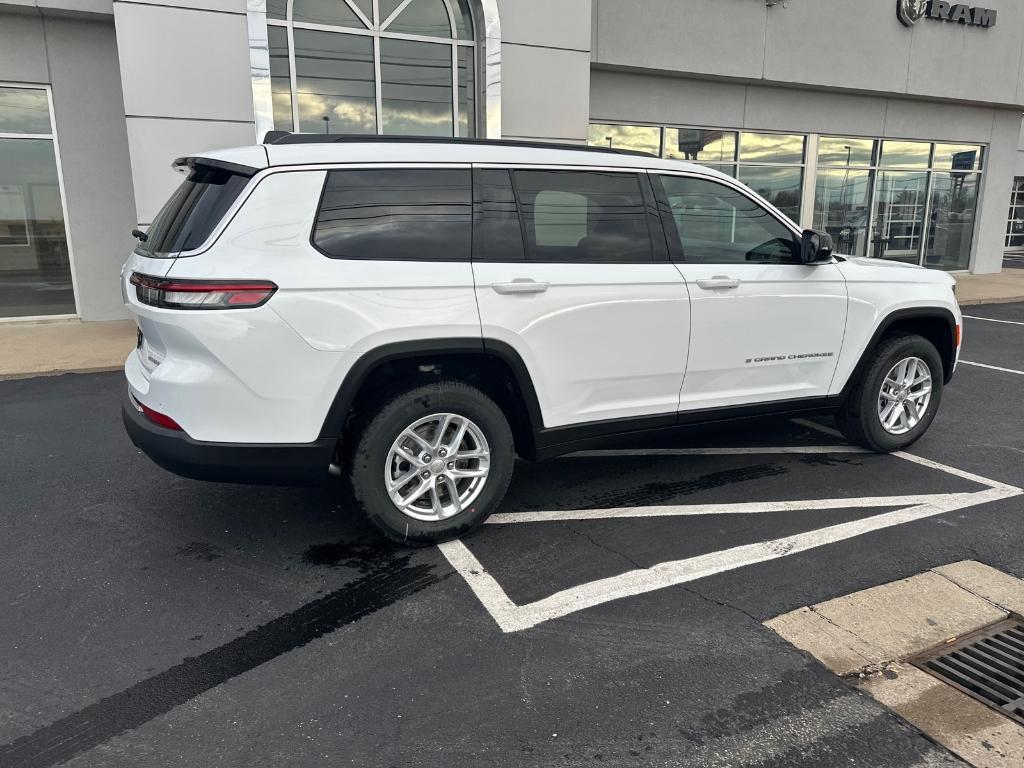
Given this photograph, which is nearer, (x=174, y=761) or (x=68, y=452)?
(x=174, y=761)

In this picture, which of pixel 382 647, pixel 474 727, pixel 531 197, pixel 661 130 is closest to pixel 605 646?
pixel 474 727

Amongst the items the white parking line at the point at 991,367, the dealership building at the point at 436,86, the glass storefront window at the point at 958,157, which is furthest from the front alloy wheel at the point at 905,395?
the glass storefront window at the point at 958,157

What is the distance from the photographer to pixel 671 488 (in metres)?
4.66

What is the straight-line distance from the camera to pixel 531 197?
3928 millimetres

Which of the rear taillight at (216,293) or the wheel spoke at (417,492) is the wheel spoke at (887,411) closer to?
the wheel spoke at (417,492)

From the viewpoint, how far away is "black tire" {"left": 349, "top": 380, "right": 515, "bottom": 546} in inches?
141

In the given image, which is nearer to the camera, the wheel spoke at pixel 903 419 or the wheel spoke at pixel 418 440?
the wheel spoke at pixel 418 440

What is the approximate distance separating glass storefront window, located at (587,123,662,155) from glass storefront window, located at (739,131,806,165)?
1.94 metres

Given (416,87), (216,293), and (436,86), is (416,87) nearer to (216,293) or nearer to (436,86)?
(436,86)

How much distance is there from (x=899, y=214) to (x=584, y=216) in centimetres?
1577

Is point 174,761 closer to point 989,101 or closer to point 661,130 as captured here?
point 661,130

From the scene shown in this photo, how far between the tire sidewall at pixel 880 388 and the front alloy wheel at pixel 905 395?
3cm

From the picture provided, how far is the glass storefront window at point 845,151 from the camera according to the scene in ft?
51.1

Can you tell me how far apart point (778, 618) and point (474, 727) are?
1418mm
